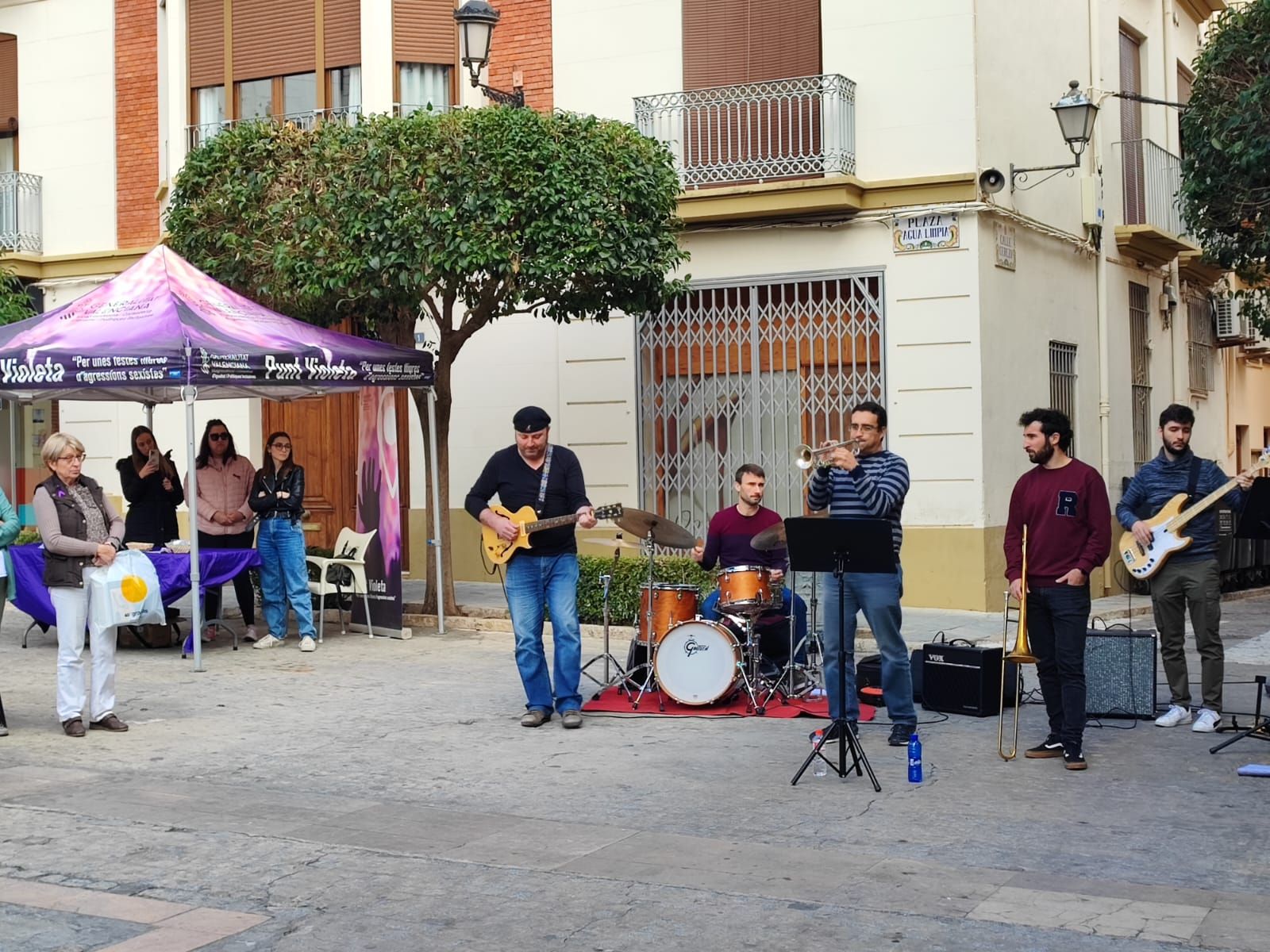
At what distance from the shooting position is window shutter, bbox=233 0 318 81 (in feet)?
60.2

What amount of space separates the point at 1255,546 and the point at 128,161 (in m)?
15.1

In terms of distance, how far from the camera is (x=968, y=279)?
50.9ft

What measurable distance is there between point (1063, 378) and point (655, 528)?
958cm

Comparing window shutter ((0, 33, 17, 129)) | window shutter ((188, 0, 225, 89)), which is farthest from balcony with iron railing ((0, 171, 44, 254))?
window shutter ((188, 0, 225, 89))

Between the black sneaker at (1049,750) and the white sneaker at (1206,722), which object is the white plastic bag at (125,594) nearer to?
the black sneaker at (1049,750)

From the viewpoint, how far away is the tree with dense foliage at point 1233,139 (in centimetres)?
1560

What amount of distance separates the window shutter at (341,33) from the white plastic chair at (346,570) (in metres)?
6.83

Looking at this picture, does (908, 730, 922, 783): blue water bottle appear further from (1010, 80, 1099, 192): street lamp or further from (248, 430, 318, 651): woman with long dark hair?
(1010, 80, 1099, 192): street lamp

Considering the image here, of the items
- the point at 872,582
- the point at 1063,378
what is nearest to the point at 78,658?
the point at 872,582

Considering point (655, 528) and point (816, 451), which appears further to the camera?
point (655, 528)

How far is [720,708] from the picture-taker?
9.73 m

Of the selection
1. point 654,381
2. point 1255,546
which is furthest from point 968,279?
point 1255,546

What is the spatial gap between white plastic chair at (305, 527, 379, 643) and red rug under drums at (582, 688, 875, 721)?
4.18 m

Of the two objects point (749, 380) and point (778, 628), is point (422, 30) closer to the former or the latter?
point (749, 380)
